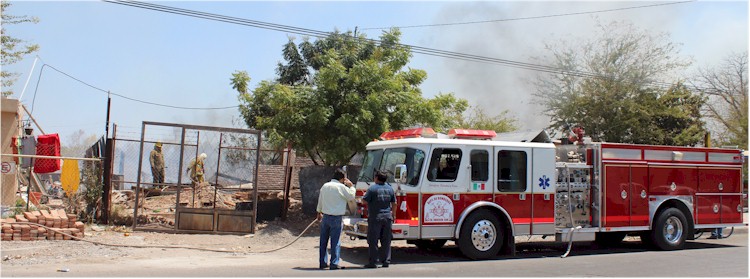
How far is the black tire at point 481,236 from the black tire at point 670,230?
12.3 ft

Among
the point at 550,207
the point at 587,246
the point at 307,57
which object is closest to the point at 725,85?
the point at 307,57

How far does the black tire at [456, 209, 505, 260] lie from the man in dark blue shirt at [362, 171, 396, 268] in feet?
4.69

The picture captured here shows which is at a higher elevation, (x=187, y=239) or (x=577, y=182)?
(x=577, y=182)

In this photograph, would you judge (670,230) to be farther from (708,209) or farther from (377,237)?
(377,237)

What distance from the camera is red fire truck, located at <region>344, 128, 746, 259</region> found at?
Answer: 37.4 ft

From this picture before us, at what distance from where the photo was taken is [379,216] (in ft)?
35.0

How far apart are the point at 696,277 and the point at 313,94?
8675 mm

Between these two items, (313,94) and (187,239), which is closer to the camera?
(187,239)

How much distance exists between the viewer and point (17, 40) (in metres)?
22.6

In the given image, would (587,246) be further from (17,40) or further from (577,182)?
(17,40)

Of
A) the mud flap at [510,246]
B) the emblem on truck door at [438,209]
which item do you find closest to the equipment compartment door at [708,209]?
the mud flap at [510,246]

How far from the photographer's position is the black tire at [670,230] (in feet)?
44.6

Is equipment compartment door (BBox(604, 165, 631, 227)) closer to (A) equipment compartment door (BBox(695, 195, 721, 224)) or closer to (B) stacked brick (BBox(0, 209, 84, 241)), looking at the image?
(A) equipment compartment door (BBox(695, 195, 721, 224))

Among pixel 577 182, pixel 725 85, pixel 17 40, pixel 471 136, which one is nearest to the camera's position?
pixel 471 136
